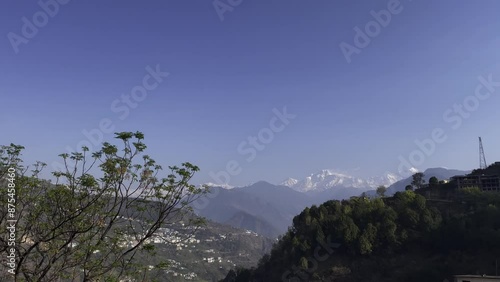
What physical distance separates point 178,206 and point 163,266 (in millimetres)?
1224

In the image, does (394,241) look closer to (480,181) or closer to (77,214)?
(480,181)

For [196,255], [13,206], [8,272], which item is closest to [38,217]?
[13,206]

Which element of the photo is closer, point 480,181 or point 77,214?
point 77,214

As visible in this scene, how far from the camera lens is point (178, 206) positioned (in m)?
7.44

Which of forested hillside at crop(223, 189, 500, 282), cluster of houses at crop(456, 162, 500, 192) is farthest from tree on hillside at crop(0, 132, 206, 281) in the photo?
cluster of houses at crop(456, 162, 500, 192)

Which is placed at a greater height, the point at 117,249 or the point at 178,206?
the point at 178,206

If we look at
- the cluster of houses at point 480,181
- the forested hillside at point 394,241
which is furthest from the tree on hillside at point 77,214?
the cluster of houses at point 480,181

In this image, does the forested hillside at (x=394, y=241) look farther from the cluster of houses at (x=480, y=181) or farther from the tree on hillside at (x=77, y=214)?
the tree on hillside at (x=77, y=214)

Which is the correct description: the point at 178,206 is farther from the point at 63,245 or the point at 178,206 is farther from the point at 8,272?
the point at 8,272

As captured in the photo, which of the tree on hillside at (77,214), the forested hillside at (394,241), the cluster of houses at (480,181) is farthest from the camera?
the cluster of houses at (480,181)

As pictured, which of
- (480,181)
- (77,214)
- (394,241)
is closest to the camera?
(77,214)

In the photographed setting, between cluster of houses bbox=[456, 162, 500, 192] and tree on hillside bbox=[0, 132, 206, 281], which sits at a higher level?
cluster of houses bbox=[456, 162, 500, 192]

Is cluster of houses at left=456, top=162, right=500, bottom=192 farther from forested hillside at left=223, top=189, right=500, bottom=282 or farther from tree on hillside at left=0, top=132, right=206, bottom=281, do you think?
tree on hillside at left=0, top=132, right=206, bottom=281

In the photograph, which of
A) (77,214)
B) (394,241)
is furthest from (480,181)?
(77,214)
